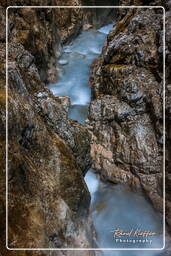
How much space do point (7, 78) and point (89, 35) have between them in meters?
14.4

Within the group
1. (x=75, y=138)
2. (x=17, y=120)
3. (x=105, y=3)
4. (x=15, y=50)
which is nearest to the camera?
(x=17, y=120)

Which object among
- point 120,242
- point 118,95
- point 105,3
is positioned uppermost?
point 105,3

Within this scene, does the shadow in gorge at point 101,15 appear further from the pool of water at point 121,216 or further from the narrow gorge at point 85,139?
the pool of water at point 121,216

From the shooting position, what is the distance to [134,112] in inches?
384

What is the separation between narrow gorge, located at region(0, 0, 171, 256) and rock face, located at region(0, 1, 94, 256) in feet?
0.07

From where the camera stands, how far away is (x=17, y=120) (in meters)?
5.52

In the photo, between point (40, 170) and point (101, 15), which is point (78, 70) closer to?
point (101, 15)

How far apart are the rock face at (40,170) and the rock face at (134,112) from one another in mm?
1769

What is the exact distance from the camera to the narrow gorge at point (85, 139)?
17.3 feet

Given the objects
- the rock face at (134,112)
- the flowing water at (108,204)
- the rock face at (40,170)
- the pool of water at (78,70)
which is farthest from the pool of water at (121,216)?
the pool of water at (78,70)

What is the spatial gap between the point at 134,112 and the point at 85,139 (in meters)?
2.46

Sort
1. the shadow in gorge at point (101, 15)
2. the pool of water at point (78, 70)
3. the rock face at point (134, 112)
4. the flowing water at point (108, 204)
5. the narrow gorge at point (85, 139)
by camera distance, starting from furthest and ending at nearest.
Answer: the shadow in gorge at point (101, 15), the pool of water at point (78, 70), the rock face at point (134, 112), the flowing water at point (108, 204), the narrow gorge at point (85, 139)

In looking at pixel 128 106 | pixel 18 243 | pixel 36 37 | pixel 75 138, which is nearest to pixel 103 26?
pixel 36 37

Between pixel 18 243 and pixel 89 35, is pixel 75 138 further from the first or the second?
pixel 89 35
